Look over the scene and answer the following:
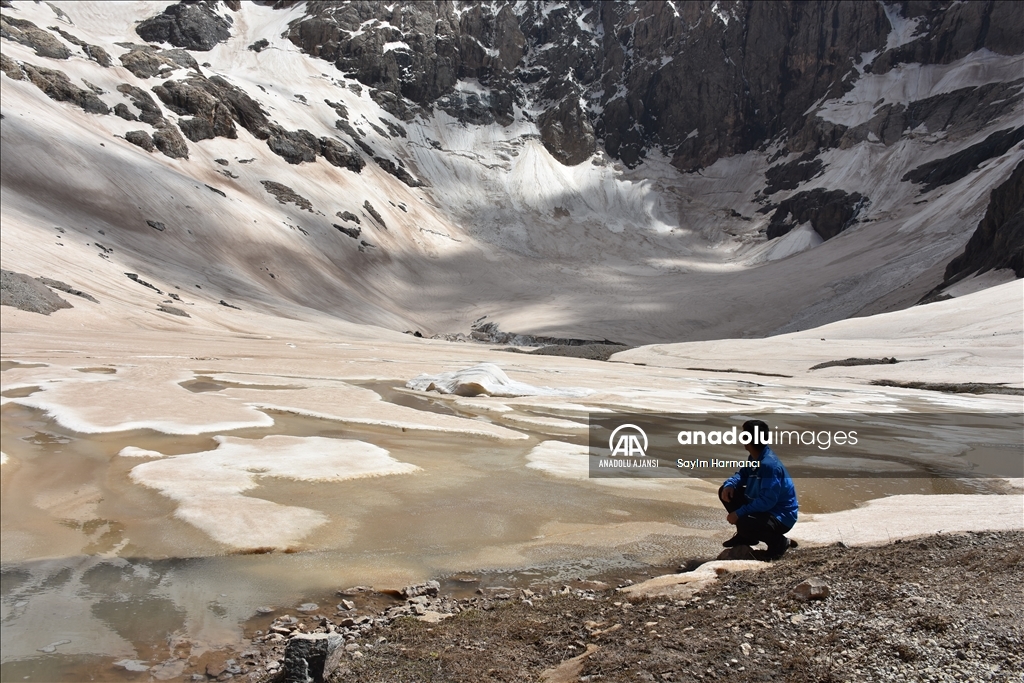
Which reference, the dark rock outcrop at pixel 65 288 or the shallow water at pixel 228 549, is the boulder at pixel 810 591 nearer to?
the shallow water at pixel 228 549

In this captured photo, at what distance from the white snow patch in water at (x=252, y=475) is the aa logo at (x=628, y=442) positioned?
290 centimetres

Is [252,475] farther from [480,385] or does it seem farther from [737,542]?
[480,385]

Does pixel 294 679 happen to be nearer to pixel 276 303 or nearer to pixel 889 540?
pixel 889 540

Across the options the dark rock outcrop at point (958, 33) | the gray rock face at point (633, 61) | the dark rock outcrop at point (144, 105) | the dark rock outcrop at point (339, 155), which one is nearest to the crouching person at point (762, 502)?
the dark rock outcrop at point (144, 105)

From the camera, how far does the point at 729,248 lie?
71.2 m

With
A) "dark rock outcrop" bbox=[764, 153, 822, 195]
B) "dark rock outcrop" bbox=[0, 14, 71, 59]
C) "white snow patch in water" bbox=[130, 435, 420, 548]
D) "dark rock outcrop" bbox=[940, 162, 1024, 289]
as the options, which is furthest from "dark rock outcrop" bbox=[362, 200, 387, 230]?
"white snow patch in water" bbox=[130, 435, 420, 548]

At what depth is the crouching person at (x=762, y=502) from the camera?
468 cm

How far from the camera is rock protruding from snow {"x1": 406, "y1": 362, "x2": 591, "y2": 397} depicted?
13.1 m

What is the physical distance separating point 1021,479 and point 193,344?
63.2 ft

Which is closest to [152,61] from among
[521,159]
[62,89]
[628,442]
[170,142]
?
[170,142]

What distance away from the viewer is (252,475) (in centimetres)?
588

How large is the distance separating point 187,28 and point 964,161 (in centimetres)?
8051

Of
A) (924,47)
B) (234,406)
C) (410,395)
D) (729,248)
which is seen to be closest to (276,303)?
(410,395)

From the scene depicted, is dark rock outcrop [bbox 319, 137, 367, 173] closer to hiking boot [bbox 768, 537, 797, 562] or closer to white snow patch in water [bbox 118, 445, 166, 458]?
white snow patch in water [bbox 118, 445, 166, 458]
